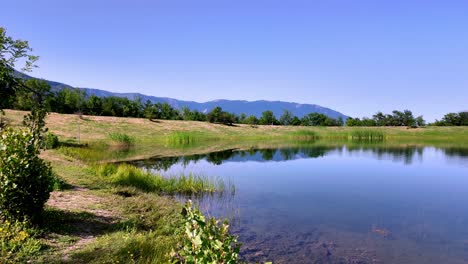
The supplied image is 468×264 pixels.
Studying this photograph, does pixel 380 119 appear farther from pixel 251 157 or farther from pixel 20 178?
pixel 20 178

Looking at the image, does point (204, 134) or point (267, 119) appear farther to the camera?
point (267, 119)

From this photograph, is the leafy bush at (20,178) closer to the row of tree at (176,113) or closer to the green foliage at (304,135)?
the row of tree at (176,113)

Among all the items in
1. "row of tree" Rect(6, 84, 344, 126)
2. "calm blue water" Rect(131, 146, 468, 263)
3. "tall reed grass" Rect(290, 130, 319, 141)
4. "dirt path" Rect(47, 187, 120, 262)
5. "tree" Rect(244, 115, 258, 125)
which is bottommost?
"calm blue water" Rect(131, 146, 468, 263)

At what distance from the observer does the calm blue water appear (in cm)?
969

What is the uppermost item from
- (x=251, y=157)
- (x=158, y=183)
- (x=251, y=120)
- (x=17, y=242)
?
(x=251, y=120)

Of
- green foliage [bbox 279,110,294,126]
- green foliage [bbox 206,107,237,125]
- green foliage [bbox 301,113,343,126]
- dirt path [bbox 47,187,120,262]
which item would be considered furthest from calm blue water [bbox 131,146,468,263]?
green foliage [bbox 301,113,343,126]

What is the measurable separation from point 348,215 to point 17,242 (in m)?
11.8

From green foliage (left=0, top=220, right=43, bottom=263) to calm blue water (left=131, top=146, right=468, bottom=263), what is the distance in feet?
13.5

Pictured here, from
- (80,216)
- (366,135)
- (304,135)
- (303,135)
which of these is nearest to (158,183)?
(80,216)

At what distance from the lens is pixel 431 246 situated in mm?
10352

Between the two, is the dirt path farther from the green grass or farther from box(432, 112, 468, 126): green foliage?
box(432, 112, 468, 126): green foliage

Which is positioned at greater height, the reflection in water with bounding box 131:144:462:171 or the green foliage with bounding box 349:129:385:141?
the green foliage with bounding box 349:129:385:141

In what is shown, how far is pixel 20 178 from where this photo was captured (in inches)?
298

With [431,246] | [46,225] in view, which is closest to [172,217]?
[46,225]
